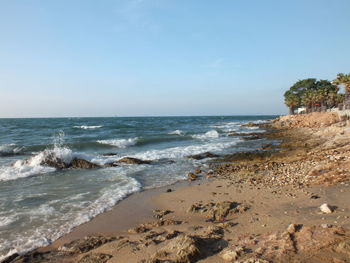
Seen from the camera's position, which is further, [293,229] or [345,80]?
[345,80]

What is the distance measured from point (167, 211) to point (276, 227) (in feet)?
10.4

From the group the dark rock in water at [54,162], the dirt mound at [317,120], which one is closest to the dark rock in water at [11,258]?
the dark rock in water at [54,162]

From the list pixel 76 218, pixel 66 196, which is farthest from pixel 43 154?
pixel 76 218

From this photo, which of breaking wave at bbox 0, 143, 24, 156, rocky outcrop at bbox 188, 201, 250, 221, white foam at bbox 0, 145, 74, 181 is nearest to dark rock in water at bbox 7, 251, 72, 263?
rocky outcrop at bbox 188, 201, 250, 221

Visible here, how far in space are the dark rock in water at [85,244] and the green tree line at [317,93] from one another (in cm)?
4652

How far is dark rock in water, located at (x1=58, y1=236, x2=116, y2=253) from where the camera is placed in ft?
17.3

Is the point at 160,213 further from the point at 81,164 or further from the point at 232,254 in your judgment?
the point at 81,164

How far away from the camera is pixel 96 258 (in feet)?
15.6

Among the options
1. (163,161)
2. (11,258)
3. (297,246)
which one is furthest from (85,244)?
(163,161)

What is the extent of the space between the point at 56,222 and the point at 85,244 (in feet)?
5.77

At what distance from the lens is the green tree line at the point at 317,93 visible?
43.6 metres

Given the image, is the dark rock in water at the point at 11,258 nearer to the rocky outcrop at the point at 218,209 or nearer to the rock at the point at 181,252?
the rock at the point at 181,252

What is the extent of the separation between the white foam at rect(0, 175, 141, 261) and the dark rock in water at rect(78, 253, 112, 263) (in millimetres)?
1376

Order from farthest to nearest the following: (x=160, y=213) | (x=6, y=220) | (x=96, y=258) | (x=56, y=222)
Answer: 1. (x=160, y=213)
2. (x=6, y=220)
3. (x=56, y=222)
4. (x=96, y=258)
